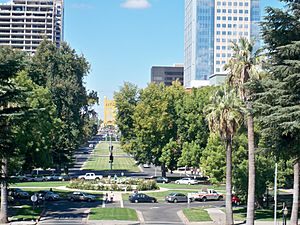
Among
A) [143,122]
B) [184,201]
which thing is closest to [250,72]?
[184,201]

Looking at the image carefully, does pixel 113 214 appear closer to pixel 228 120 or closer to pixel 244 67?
pixel 228 120

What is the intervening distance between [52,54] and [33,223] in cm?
5013

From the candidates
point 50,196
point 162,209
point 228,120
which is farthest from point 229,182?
point 50,196

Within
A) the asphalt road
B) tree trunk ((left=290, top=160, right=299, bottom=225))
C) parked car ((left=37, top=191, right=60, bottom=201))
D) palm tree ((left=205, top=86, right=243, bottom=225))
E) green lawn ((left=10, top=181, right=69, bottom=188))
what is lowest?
the asphalt road

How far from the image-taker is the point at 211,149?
5653 cm

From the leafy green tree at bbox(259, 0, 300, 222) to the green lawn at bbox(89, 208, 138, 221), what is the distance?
20.7 metres

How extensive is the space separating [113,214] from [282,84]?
26.9 m

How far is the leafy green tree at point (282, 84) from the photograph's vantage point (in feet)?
93.8

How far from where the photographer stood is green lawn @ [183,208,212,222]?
167 ft

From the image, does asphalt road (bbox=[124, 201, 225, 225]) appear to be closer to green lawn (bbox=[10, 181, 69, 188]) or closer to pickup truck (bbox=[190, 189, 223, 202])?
pickup truck (bbox=[190, 189, 223, 202])

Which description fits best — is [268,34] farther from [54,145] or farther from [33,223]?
[54,145]

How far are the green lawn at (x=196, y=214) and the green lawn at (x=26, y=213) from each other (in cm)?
1354

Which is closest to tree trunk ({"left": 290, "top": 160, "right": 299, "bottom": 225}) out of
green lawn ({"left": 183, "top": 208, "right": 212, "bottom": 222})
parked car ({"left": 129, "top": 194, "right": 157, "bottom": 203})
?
green lawn ({"left": 183, "top": 208, "right": 212, "bottom": 222})

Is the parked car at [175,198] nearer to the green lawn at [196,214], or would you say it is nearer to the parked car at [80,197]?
the green lawn at [196,214]
